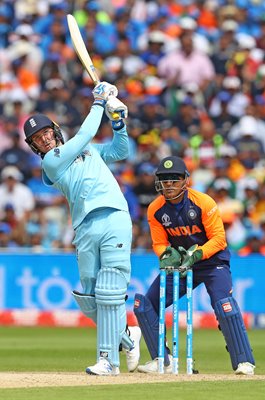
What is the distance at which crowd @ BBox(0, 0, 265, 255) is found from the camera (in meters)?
18.1

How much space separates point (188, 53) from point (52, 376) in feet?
39.2

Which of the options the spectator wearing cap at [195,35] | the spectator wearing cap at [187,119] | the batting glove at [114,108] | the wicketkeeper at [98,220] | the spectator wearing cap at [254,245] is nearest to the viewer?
the wicketkeeper at [98,220]

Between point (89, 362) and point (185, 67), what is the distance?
9.83 metres

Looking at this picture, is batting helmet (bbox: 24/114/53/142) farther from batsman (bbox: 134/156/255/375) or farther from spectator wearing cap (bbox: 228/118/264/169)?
spectator wearing cap (bbox: 228/118/264/169)

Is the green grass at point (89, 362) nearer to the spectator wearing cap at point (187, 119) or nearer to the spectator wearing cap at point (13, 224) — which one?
the spectator wearing cap at point (13, 224)

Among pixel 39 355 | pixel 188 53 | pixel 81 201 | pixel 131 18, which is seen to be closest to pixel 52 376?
pixel 81 201

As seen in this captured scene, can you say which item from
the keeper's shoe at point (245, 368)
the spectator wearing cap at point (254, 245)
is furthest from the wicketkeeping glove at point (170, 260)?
the spectator wearing cap at point (254, 245)

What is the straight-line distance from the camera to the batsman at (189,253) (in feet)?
31.5

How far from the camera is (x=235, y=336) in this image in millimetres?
9617

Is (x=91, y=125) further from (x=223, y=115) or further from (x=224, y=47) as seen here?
(x=224, y=47)

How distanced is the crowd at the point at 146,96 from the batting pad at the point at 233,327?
308 inches

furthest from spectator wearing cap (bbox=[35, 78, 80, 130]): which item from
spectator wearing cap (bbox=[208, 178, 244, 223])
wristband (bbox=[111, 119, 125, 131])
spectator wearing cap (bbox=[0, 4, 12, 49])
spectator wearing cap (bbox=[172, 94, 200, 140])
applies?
wristband (bbox=[111, 119, 125, 131])

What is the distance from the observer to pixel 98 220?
928 cm

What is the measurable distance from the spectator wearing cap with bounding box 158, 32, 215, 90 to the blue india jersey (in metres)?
11.4
